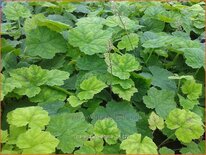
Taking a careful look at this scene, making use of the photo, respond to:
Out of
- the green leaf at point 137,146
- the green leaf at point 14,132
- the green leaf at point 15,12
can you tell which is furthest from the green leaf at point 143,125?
the green leaf at point 15,12

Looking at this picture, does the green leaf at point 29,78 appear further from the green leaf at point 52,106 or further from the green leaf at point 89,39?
the green leaf at point 89,39

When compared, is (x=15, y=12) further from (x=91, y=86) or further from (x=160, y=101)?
(x=160, y=101)

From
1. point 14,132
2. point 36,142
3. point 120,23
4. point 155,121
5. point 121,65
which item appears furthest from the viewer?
point 120,23

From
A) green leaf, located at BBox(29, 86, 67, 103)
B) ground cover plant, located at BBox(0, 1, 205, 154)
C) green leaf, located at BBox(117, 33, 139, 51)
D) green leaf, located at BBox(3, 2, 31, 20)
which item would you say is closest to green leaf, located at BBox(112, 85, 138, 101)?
ground cover plant, located at BBox(0, 1, 205, 154)

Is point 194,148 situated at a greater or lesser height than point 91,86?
lesser

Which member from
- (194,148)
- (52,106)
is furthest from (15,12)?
(194,148)

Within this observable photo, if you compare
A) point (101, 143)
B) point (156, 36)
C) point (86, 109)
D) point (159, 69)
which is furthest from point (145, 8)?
point (101, 143)

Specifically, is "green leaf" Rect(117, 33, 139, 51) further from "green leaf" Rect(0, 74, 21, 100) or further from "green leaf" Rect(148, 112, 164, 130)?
"green leaf" Rect(0, 74, 21, 100)
